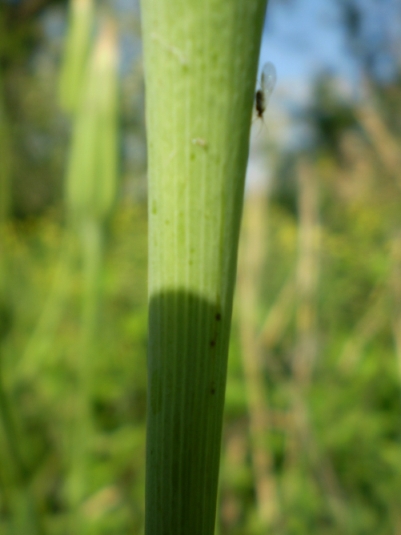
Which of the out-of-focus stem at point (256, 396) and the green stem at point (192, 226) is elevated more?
the green stem at point (192, 226)

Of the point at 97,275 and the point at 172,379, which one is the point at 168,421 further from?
the point at 97,275

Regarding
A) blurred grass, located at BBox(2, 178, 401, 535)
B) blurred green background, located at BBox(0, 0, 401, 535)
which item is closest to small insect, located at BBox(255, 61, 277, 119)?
blurred green background, located at BBox(0, 0, 401, 535)

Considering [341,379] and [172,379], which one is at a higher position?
[172,379]

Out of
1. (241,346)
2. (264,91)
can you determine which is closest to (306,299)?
(241,346)

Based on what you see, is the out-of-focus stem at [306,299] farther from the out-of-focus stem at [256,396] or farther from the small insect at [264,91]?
the small insect at [264,91]

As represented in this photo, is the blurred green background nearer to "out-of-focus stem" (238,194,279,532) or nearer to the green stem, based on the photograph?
"out-of-focus stem" (238,194,279,532)

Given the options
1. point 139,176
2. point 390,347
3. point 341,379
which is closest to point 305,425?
point 341,379

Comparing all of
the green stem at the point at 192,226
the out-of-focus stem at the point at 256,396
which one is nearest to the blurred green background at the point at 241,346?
the out-of-focus stem at the point at 256,396

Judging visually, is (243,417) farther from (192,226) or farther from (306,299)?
(192,226)
